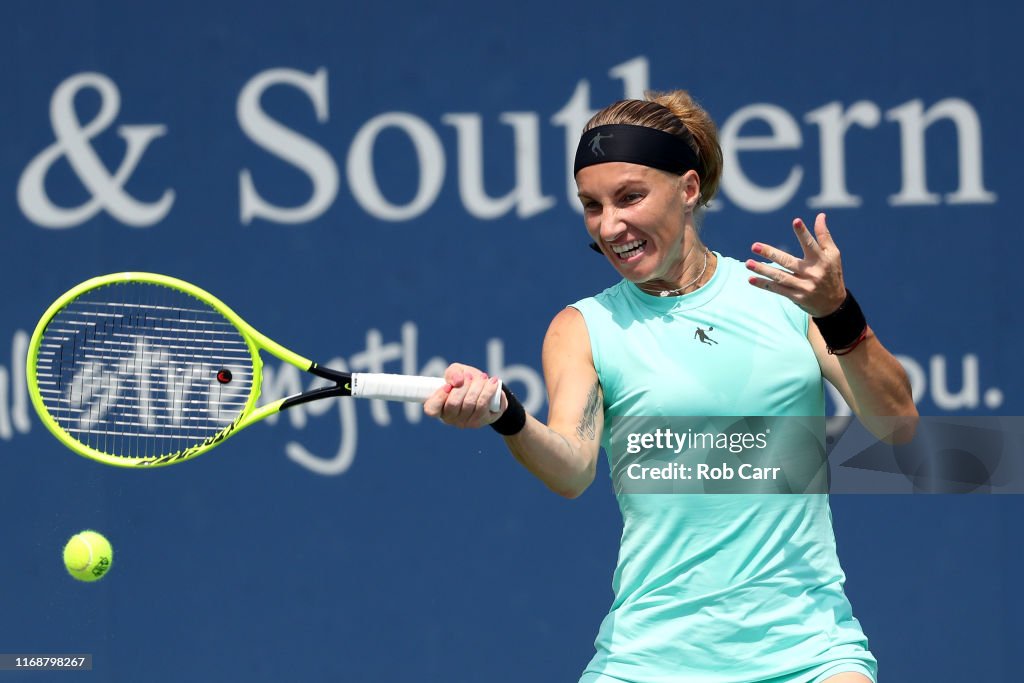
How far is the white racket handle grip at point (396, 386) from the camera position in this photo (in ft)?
8.15

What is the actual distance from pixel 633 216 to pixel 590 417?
0.37 meters

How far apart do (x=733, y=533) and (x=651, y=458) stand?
20cm

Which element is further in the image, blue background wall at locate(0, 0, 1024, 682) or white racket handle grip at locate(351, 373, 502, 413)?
blue background wall at locate(0, 0, 1024, 682)

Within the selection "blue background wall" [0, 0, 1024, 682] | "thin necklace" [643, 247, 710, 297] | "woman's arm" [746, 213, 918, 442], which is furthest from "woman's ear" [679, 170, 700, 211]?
"blue background wall" [0, 0, 1024, 682]

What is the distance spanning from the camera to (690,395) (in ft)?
8.39

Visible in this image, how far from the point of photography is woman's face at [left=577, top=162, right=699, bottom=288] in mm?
2605

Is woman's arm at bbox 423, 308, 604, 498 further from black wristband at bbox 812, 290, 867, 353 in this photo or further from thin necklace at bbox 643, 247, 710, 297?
black wristband at bbox 812, 290, 867, 353

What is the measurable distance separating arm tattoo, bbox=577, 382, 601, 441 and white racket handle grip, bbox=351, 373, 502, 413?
270 mm

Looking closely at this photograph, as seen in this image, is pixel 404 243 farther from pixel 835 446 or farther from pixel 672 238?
pixel 672 238

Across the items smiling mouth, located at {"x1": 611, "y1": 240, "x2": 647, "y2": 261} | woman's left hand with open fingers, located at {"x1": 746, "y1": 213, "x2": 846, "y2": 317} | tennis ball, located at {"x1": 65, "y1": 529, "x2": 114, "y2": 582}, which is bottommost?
tennis ball, located at {"x1": 65, "y1": 529, "x2": 114, "y2": 582}

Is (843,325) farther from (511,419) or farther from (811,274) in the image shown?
(511,419)

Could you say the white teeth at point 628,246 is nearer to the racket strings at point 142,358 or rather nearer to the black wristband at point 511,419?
the black wristband at point 511,419

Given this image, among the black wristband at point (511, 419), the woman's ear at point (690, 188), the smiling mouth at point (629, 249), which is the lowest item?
the black wristband at point (511, 419)

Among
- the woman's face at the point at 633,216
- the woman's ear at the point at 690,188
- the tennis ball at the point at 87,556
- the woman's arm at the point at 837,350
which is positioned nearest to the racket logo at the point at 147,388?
the tennis ball at the point at 87,556
